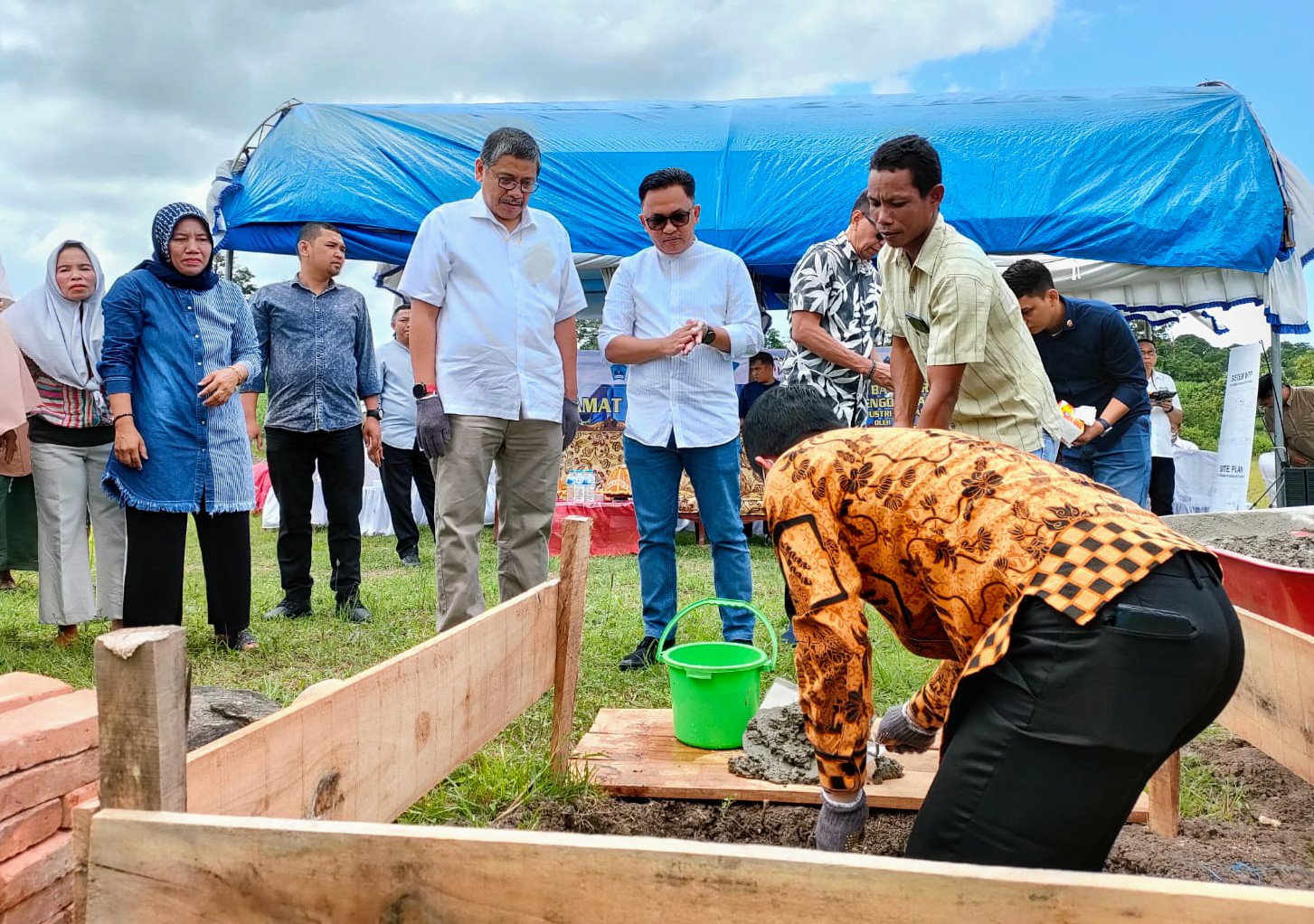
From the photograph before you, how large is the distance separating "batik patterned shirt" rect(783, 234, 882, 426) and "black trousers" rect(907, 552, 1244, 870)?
2.72 meters

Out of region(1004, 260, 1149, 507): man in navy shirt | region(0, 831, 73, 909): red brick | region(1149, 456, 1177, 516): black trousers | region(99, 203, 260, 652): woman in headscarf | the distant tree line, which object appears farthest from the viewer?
the distant tree line

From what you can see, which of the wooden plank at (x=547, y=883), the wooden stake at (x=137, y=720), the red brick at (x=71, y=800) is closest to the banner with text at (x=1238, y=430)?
the wooden plank at (x=547, y=883)

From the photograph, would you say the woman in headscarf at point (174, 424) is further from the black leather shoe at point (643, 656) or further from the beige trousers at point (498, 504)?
the black leather shoe at point (643, 656)

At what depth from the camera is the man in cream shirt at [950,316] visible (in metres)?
2.77

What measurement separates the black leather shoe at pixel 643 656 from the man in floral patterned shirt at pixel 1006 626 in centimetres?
224

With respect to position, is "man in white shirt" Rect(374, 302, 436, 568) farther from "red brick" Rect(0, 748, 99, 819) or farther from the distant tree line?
the distant tree line

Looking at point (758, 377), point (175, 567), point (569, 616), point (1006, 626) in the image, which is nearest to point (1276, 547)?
point (1006, 626)

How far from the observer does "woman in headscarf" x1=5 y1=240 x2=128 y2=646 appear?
14.8ft

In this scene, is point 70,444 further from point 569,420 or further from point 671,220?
point 671,220

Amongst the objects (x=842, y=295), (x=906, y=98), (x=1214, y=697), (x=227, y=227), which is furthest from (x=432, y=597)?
(x=906, y=98)

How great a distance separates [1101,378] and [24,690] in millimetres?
4759

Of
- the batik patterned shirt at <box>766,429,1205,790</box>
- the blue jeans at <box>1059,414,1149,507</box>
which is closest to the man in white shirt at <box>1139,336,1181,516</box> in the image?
the blue jeans at <box>1059,414,1149,507</box>

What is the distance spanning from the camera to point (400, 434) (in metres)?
8.05

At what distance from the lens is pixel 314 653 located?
4.34m
